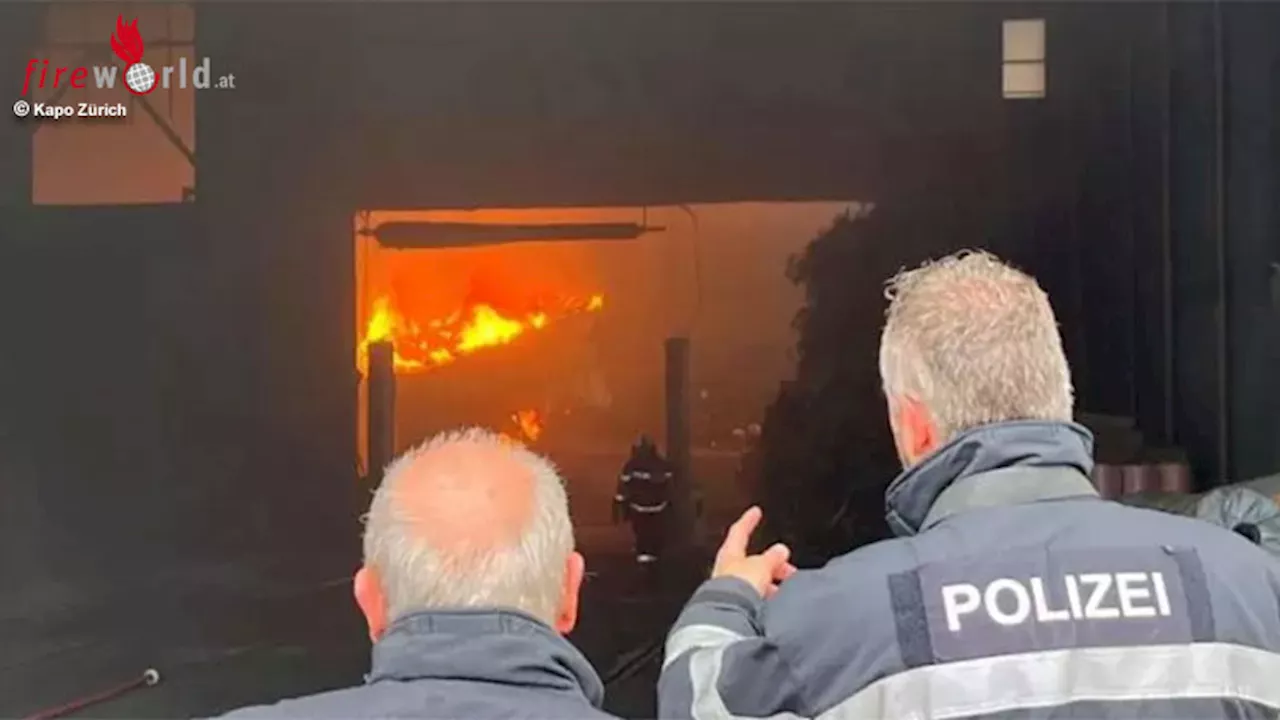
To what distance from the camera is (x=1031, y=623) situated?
1.23 m

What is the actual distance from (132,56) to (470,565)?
2.45m

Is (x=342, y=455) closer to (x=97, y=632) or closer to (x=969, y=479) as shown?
(x=97, y=632)

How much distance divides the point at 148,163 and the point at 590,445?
4.13 feet

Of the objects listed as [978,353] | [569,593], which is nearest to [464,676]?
[569,593]

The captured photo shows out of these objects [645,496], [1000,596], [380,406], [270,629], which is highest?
[380,406]

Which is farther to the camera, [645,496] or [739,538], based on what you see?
[645,496]

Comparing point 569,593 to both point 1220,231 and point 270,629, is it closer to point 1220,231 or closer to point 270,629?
point 270,629

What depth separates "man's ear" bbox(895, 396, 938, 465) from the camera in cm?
140

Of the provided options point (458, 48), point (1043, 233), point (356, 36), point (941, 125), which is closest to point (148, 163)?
point (356, 36)

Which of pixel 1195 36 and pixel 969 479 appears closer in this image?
pixel 969 479

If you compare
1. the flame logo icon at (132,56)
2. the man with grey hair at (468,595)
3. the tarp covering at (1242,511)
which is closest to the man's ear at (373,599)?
the man with grey hair at (468,595)

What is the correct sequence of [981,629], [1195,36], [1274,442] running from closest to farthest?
[981,629], [1274,442], [1195,36]

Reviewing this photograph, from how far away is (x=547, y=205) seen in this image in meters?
3.37

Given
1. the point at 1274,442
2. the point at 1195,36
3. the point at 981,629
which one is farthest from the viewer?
the point at 1195,36
